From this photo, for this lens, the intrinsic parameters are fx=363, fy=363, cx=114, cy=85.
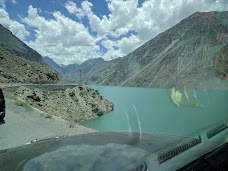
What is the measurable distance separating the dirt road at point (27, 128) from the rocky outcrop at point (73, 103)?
13920 millimetres

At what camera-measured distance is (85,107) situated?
192 ft

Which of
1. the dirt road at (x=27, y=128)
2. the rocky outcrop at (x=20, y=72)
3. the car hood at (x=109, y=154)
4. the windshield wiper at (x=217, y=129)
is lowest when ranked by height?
the dirt road at (x=27, y=128)

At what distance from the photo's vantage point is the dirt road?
17.1 metres

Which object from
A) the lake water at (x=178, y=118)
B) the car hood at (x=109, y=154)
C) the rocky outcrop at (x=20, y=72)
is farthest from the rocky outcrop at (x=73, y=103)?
the car hood at (x=109, y=154)

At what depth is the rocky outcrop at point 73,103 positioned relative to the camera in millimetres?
45500

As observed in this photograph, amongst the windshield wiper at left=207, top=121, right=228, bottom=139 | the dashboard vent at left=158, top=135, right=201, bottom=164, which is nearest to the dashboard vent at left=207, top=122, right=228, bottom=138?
the windshield wiper at left=207, top=121, right=228, bottom=139

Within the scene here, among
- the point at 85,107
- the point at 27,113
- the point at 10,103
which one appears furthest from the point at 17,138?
the point at 85,107

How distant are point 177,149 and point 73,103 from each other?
5359 cm

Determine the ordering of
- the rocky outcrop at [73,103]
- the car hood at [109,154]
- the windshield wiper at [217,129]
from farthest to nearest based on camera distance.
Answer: the rocky outcrop at [73,103]
the windshield wiper at [217,129]
the car hood at [109,154]

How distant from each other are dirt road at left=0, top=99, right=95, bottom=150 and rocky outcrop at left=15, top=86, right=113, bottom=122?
1392cm

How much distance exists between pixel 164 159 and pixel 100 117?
57.5 m

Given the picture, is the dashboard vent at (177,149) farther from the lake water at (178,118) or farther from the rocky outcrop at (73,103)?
the rocky outcrop at (73,103)

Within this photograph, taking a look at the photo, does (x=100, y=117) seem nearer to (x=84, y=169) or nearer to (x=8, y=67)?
(x=8, y=67)

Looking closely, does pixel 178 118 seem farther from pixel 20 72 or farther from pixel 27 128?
pixel 20 72
